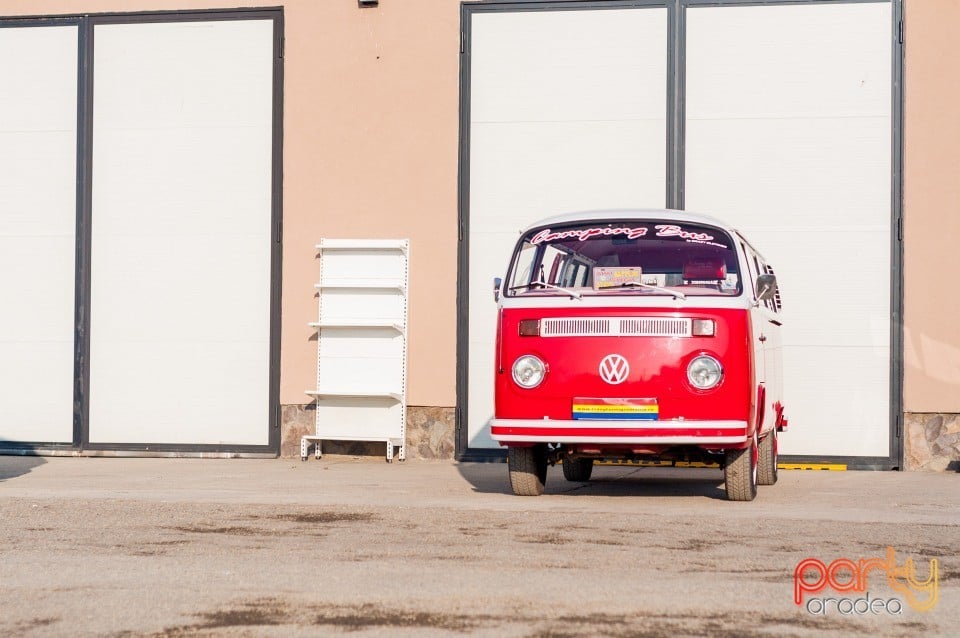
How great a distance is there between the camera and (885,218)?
1397 centimetres

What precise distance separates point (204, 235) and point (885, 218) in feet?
24.2

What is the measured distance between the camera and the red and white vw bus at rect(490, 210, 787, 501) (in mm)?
9156

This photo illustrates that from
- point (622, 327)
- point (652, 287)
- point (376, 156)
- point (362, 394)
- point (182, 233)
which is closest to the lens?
point (622, 327)

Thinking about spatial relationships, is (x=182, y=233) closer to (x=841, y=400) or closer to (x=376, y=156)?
(x=376, y=156)

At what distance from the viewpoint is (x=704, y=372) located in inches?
361

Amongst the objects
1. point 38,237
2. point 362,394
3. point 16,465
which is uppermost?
point 38,237

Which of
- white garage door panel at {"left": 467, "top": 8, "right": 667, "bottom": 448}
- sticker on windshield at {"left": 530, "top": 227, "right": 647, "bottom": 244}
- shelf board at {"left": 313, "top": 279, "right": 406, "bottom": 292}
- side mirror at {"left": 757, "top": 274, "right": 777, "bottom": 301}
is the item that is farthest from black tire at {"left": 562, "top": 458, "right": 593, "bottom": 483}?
shelf board at {"left": 313, "top": 279, "right": 406, "bottom": 292}

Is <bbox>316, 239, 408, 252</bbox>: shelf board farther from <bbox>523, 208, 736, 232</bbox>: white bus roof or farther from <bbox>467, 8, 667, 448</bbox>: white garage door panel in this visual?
<bbox>523, 208, 736, 232</bbox>: white bus roof

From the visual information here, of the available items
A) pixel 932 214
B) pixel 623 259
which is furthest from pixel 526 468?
pixel 932 214

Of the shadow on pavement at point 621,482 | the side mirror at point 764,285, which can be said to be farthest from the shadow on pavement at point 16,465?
the side mirror at point 764,285

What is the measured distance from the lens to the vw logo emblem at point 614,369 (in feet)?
30.2

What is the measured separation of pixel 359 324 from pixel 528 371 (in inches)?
202

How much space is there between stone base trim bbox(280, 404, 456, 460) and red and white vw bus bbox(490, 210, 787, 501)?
4461mm

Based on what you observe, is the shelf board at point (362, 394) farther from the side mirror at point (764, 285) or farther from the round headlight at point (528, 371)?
the side mirror at point (764, 285)
